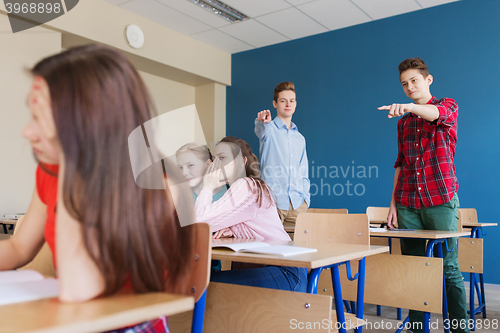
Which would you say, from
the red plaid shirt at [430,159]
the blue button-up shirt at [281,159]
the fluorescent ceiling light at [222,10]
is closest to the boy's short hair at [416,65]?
the red plaid shirt at [430,159]

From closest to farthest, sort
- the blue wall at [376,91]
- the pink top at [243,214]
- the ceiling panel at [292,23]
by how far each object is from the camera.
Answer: the pink top at [243,214] → the blue wall at [376,91] → the ceiling panel at [292,23]

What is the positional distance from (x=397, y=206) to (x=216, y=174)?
1183 mm

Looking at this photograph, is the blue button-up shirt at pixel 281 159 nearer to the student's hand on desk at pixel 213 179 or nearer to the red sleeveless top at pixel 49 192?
the student's hand on desk at pixel 213 179

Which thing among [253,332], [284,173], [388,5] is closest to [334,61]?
[388,5]

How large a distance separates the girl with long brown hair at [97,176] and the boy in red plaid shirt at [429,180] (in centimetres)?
180

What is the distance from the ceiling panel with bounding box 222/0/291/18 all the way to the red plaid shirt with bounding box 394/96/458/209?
2412 mm

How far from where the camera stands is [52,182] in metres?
0.71

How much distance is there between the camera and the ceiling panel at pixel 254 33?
4852mm

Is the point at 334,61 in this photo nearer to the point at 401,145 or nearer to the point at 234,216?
the point at 401,145

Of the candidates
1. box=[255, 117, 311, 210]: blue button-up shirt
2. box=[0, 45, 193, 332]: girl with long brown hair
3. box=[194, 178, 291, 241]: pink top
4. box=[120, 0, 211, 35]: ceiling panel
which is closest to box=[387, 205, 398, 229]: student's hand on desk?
box=[255, 117, 311, 210]: blue button-up shirt

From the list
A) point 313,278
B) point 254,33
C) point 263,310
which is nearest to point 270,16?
point 254,33

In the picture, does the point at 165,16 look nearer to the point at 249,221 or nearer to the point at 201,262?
the point at 249,221

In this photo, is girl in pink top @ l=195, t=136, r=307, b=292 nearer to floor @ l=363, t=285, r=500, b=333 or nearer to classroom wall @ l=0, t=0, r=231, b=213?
floor @ l=363, t=285, r=500, b=333

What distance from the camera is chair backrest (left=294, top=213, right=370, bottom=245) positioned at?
1837 millimetres
